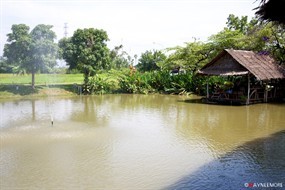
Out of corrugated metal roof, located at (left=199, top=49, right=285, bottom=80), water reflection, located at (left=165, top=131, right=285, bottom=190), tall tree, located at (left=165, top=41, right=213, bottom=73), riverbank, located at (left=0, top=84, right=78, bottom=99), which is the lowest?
water reflection, located at (left=165, top=131, right=285, bottom=190)

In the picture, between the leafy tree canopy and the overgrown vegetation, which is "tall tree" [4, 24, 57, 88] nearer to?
the overgrown vegetation

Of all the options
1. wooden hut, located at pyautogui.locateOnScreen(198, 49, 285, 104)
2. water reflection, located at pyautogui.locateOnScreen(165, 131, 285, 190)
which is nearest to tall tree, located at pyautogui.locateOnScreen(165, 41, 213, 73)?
wooden hut, located at pyautogui.locateOnScreen(198, 49, 285, 104)

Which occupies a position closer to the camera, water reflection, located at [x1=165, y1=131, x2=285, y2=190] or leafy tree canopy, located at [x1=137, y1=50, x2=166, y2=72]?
water reflection, located at [x1=165, y1=131, x2=285, y2=190]

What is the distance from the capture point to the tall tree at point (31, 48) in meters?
21.8

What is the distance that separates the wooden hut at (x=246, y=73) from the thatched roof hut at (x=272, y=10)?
12658 millimetres

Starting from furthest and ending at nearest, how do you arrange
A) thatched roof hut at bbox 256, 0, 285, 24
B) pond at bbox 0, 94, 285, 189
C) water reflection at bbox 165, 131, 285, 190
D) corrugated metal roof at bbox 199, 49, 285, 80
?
corrugated metal roof at bbox 199, 49, 285, 80 → pond at bbox 0, 94, 285, 189 → water reflection at bbox 165, 131, 285, 190 → thatched roof hut at bbox 256, 0, 285, 24

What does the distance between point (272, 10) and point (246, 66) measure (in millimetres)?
13116

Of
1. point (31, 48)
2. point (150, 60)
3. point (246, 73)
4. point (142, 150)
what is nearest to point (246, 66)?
→ point (246, 73)

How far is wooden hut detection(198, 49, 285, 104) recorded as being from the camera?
17.1 meters

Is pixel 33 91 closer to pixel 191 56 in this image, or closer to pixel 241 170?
pixel 191 56

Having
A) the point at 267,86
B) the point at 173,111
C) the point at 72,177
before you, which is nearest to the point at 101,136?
the point at 72,177

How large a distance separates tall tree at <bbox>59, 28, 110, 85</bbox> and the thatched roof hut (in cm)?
2004

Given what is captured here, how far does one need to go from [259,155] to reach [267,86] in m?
12.0

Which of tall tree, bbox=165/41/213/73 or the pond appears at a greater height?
tall tree, bbox=165/41/213/73
